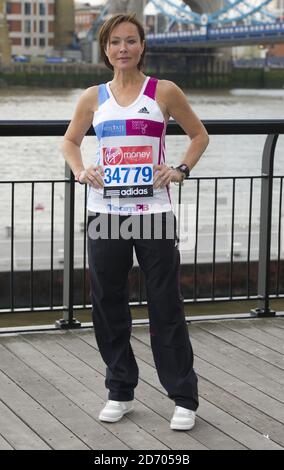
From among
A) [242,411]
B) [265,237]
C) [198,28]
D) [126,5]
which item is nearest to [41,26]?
[126,5]

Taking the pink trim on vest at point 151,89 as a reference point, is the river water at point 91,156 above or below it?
below

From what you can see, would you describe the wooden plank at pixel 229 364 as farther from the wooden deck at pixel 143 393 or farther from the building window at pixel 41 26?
the building window at pixel 41 26

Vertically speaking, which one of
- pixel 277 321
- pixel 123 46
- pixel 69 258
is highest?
pixel 123 46

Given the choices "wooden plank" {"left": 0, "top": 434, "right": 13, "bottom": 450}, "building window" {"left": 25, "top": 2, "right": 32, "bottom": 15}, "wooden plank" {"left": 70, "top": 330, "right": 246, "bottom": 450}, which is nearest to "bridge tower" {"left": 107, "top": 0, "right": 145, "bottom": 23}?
"building window" {"left": 25, "top": 2, "right": 32, "bottom": 15}

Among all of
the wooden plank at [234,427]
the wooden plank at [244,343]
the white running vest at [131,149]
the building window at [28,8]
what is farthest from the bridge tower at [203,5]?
the white running vest at [131,149]

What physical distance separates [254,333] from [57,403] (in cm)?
138

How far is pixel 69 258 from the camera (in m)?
4.82

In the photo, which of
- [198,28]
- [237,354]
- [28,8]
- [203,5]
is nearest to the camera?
[237,354]

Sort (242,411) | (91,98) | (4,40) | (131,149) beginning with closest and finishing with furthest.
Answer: (131,149)
(91,98)
(242,411)
(4,40)

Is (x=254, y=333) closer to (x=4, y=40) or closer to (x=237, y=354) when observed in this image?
(x=237, y=354)

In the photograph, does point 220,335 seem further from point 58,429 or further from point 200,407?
point 58,429

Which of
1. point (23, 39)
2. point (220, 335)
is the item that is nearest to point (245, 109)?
point (23, 39)

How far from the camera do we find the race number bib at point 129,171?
3.13 metres

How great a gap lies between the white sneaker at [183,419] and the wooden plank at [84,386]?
97 mm
